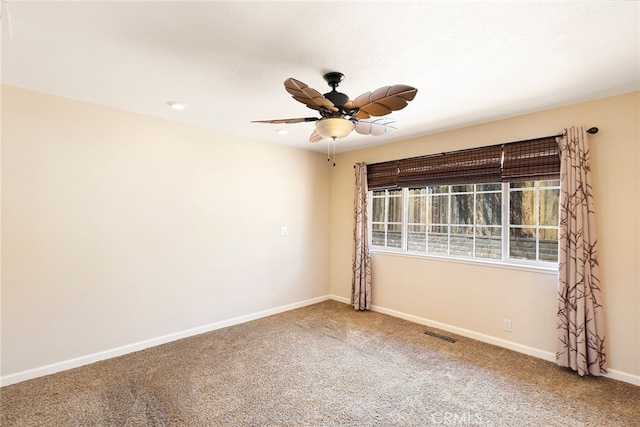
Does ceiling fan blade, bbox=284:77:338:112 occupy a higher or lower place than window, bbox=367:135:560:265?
higher

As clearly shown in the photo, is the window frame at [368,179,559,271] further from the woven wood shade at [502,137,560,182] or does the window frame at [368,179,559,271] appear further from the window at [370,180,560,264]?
the woven wood shade at [502,137,560,182]

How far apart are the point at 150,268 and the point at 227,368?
1.36 metres

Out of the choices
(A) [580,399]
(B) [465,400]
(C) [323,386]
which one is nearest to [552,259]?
(A) [580,399]

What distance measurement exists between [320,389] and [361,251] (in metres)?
2.31

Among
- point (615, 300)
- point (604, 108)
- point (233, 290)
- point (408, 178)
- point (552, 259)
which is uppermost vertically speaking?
point (604, 108)

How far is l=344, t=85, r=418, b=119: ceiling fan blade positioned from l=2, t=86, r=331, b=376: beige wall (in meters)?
2.29

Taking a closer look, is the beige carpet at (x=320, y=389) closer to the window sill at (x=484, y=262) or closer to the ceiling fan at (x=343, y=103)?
the window sill at (x=484, y=262)

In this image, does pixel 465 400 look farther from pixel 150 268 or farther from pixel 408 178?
pixel 150 268

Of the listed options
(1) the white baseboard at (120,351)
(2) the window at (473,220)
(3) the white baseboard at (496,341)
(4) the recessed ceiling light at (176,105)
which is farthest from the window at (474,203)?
(4) the recessed ceiling light at (176,105)

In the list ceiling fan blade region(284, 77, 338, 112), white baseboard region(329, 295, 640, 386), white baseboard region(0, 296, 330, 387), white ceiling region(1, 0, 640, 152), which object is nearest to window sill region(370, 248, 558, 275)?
white baseboard region(329, 295, 640, 386)

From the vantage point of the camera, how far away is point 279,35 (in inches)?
72.5

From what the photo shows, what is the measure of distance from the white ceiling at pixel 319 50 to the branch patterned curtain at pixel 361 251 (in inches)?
69.0

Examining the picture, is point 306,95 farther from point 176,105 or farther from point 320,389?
point 320,389

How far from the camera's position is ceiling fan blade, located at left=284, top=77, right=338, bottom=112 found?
176 centimetres
